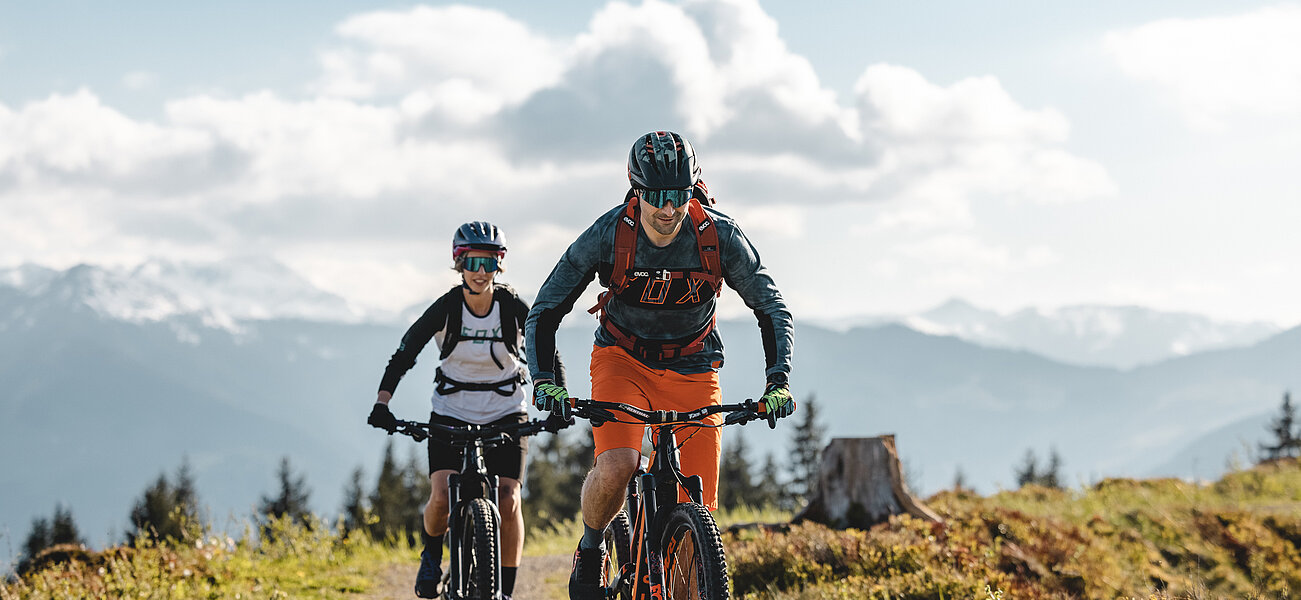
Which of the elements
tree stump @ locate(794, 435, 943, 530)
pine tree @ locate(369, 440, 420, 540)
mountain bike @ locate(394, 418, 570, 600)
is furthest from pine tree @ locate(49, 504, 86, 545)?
mountain bike @ locate(394, 418, 570, 600)

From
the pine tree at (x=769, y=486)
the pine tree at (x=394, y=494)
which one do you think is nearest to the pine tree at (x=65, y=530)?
the pine tree at (x=394, y=494)

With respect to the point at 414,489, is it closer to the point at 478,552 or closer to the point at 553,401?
the point at 478,552

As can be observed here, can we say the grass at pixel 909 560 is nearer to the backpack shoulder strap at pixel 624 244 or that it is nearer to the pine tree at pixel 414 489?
the backpack shoulder strap at pixel 624 244

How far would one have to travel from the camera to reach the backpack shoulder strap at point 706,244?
504 centimetres

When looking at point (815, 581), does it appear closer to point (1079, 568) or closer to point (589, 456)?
point (1079, 568)

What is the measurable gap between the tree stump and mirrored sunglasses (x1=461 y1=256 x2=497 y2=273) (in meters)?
5.41

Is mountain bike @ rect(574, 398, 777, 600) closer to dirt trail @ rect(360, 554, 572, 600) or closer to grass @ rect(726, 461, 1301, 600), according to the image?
grass @ rect(726, 461, 1301, 600)

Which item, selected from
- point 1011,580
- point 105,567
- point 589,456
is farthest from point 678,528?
point 589,456

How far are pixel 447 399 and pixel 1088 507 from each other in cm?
1028

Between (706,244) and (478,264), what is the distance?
219 centimetres

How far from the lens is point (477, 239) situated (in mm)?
6691

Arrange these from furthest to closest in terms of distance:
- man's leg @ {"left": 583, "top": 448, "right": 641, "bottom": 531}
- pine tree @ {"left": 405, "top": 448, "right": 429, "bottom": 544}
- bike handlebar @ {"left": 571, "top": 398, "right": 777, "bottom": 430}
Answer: pine tree @ {"left": 405, "top": 448, "right": 429, "bottom": 544} < man's leg @ {"left": 583, "top": 448, "right": 641, "bottom": 531} < bike handlebar @ {"left": 571, "top": 398, "right": 777, "bottom": 430}

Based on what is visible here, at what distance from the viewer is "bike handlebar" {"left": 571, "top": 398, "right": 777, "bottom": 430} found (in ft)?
14.8

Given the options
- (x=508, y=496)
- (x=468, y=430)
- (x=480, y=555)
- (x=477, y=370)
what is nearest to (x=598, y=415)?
(x=480, y=555)
